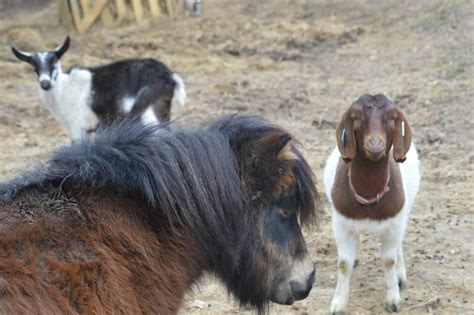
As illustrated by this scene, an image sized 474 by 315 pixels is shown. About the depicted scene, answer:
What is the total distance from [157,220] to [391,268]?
2.41m

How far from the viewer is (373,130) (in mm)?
4086

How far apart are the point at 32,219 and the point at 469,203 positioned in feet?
15.1

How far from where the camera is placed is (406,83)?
32.8 feet

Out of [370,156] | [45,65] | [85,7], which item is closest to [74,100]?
[45,65]

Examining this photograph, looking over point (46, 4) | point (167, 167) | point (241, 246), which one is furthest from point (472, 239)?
point (46, 4)

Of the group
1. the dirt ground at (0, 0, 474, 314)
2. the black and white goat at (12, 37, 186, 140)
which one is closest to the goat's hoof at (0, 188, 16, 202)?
the dirt ground at (0, 0, 474, 314)

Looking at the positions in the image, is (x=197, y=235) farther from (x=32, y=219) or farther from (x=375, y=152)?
(x=375, y=152)

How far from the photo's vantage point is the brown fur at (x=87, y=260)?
2.16 m

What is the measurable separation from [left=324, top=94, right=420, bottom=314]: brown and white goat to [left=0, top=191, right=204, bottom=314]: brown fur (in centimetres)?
187

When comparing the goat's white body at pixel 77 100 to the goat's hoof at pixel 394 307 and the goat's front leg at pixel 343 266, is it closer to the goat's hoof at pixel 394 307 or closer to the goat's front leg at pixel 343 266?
the goat's front leg at pixel 343 266

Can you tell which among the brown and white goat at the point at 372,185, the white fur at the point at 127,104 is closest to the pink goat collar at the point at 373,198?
the brown and white goat at the point at 372,185

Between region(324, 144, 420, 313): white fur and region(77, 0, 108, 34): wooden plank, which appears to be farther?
region(77, 0, 108, 34): wooden plank

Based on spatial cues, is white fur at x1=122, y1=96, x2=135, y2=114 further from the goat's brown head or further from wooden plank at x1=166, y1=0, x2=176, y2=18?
wooden plank at x1=166, y1=0, x2=176, y2=18

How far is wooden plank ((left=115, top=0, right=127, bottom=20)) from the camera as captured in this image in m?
Answer: 15.2
